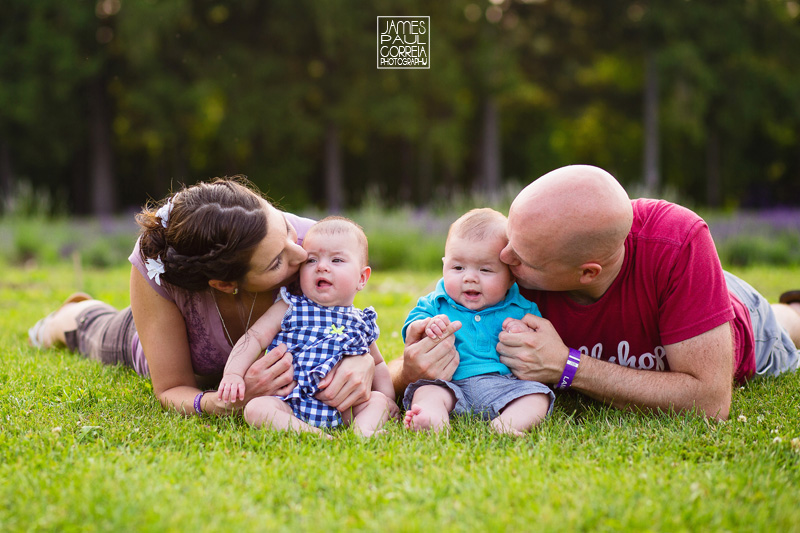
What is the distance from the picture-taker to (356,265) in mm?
2969

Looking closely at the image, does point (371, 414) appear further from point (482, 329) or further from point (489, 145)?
point (489, 145)

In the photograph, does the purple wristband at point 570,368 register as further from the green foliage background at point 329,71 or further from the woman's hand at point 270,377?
the green foliage background at point 329,71

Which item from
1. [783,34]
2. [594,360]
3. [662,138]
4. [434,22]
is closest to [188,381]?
[594,360]

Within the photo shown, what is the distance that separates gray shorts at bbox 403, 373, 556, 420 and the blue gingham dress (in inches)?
13.9

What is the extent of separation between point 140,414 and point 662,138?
2665cm

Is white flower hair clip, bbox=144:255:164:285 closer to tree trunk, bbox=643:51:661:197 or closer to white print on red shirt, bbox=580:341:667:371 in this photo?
white print on red shirt, bbox=580:341:667:371

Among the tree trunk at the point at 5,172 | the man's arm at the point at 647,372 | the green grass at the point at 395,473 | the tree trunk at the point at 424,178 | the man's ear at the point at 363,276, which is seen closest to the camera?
the green grass at the point at 395,473

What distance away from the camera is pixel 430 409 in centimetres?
275

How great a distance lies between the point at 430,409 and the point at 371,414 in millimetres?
262

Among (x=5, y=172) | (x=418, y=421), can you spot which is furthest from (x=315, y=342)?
(x=5, y=172)

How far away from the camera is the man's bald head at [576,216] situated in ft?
8.39

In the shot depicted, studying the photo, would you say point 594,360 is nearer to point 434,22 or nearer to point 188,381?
point 188,381

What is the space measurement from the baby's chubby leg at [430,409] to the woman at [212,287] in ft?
0.80

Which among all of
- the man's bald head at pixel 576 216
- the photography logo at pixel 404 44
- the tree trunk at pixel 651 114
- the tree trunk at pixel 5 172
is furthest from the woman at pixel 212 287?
the tree trunk at pixel 5 172
